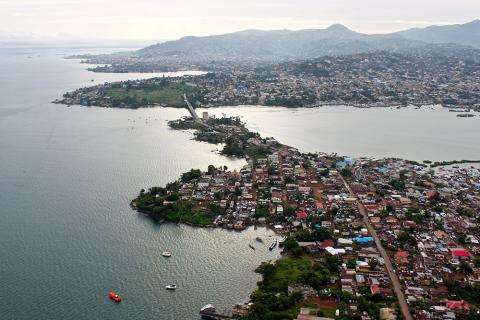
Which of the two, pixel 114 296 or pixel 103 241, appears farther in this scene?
pixel 103 241

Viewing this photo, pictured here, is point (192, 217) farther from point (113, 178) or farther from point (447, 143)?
point (447, 143)

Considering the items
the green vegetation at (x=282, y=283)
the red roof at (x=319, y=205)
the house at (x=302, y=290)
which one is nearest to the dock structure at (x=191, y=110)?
the red roof at (x=319, y=205)

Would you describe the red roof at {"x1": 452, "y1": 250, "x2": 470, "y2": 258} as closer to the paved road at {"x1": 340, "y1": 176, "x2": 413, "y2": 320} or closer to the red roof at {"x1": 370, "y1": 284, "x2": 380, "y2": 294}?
the paved road at {"x1": 340, "y1": 176, "x2": 413, "y2": 320}

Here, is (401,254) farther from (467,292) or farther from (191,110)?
(191,110)

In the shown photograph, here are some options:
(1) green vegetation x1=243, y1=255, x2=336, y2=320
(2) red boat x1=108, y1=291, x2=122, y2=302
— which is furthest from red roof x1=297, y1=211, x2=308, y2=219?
(2) red boat x1=108, y1=291, x2=122, y2=302

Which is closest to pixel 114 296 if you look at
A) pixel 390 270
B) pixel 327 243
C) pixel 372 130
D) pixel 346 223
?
pixel 327 243
